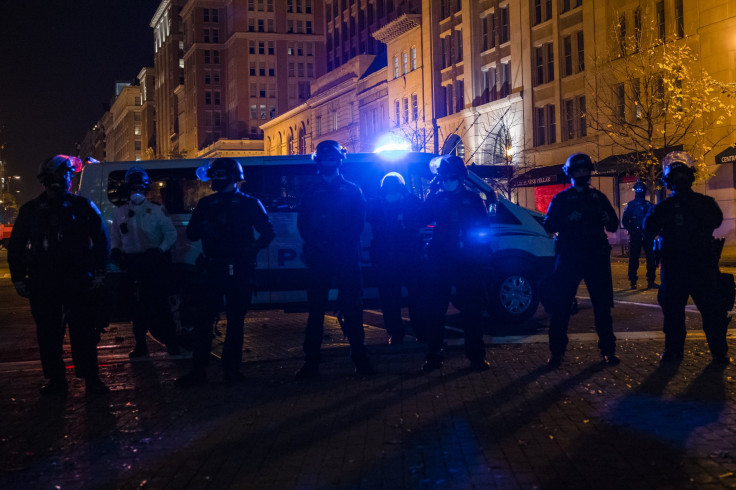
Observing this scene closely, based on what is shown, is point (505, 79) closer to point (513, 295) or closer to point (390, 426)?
point (513, 295)

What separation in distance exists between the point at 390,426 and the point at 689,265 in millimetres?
3581

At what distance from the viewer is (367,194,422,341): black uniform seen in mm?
9328

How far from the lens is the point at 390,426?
570 cm

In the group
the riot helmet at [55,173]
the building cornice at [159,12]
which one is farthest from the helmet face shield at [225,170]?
the building cornice at [159,12]

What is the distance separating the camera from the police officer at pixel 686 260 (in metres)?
7.83

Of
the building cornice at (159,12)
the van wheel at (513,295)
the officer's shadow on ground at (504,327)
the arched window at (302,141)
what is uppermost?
the building cornice at (159,12)

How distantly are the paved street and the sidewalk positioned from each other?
0.02 metres

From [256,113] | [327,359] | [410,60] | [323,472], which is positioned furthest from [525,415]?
[256,113]

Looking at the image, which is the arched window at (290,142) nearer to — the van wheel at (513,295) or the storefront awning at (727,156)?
the storefront awning at (727,156)

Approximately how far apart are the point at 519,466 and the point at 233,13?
128 meters

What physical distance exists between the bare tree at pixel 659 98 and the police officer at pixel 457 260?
22.8m

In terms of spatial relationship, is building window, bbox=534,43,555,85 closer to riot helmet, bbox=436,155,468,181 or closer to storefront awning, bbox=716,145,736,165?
storefront awning, bbox=716,145,736,165

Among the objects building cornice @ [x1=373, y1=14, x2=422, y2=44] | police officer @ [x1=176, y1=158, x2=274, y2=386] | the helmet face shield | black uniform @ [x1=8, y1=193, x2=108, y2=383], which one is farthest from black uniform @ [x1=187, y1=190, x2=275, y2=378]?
building cornice @ [x1=373, y1=14, x2=422, y2=44]

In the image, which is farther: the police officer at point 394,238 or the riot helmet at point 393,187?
the riot helmet at point 393,187
